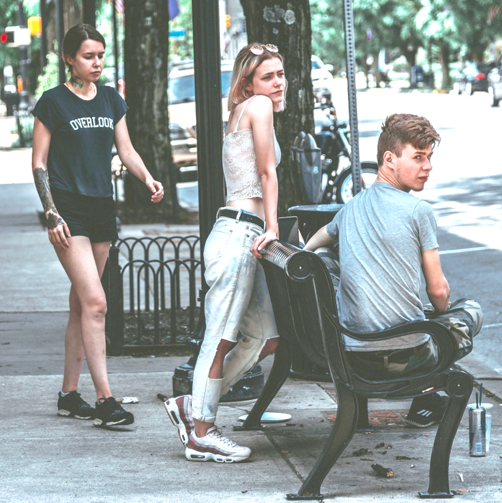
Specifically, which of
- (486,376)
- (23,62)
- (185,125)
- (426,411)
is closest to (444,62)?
(23,62)

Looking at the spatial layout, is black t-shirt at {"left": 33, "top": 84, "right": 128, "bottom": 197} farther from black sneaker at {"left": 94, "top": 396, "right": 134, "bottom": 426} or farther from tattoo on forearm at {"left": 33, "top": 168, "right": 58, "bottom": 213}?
black sneaker at {"left": 94, "top": 396, "right": 134, "bottom": 426}

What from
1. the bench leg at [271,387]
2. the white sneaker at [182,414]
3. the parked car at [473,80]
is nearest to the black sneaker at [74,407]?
the white sneaker at [182,414]

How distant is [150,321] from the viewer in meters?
7.48

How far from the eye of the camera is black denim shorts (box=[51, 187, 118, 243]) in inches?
187

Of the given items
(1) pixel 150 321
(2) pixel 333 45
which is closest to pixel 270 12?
(1) pixel 150 321

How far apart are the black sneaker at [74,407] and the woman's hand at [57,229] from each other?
870 millimetres

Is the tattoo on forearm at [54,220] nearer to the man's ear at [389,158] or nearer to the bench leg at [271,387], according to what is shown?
the bench leg at [271,387]

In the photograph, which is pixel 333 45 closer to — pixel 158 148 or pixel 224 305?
pixel 158 148

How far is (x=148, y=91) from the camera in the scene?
14258 millimetres

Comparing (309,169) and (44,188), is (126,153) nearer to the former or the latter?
(44,188)

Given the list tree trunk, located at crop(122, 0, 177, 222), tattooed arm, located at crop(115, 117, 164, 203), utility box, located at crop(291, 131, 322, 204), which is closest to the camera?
tattooed arm, located at crop(115, 117, 164, 203)

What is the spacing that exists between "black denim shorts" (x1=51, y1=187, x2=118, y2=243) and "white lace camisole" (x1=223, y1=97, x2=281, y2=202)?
88 centimetres

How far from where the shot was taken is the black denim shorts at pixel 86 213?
476 centimetres

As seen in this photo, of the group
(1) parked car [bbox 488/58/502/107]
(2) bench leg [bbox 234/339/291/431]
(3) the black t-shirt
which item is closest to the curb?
(2) bench leg [bbox 234/339/291/431]
